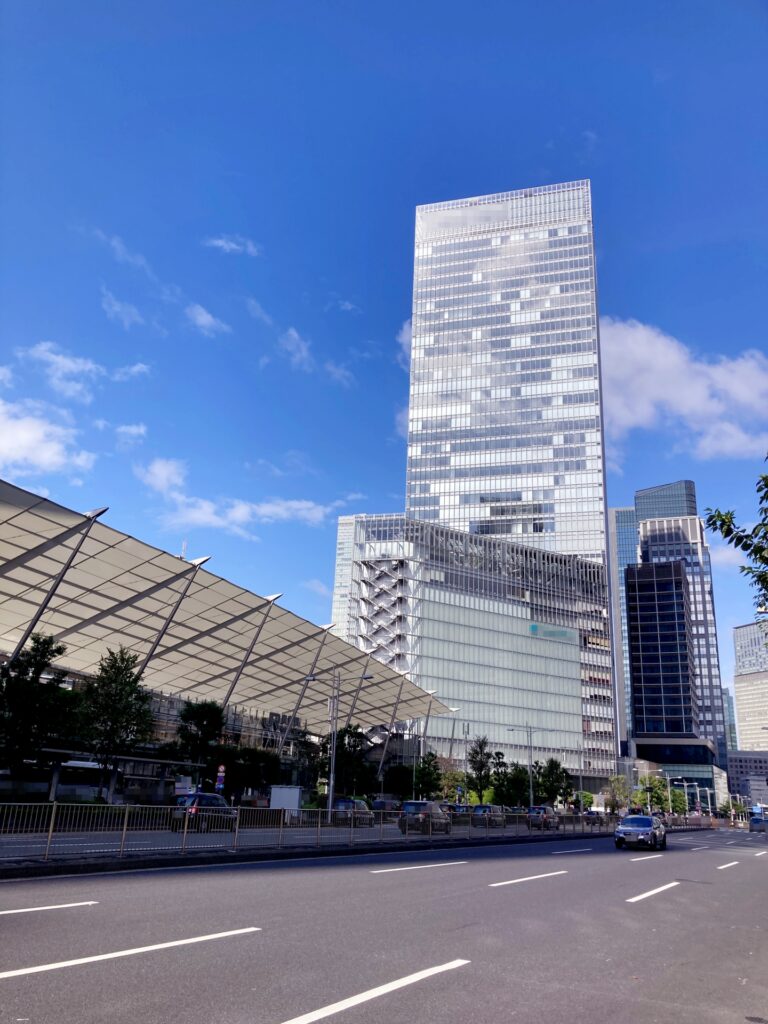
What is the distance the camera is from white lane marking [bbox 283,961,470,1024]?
5639mm

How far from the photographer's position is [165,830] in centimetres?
1917

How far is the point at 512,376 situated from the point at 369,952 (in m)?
152

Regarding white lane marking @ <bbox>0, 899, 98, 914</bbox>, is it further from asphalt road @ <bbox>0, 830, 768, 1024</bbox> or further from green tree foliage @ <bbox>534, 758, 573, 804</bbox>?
green tree foliage @ <bbox>534, 758, 573, 804</bbox>

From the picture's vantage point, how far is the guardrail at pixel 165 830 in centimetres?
1609

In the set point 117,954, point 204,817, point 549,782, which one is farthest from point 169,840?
point 549,782

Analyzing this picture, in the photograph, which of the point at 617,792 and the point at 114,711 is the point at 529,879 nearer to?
the point at 114,711

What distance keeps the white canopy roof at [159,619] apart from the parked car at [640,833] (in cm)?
2557

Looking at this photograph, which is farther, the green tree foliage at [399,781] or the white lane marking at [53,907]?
the green tree foliage at [399,781]

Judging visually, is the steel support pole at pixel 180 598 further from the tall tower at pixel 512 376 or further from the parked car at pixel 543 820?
the tall tower at pixel 512 376

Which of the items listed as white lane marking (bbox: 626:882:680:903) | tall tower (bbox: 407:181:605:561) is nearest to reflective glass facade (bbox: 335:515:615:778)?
tall tower (bbox: 407:181:605:561)

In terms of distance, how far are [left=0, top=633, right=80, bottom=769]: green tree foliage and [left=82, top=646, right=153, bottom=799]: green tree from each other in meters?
2.04

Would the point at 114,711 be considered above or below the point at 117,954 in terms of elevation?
above

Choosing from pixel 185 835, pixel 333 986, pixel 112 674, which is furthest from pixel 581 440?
pixel 333 986

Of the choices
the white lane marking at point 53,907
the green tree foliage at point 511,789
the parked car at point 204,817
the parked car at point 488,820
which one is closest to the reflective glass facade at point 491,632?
the green tree foliage at point 511,789
